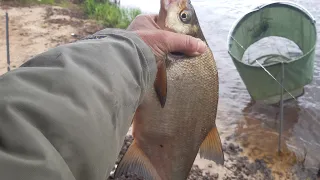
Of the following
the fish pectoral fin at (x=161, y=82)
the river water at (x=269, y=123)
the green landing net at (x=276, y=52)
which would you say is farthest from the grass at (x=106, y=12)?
the fish pectoral fin at (x=161, y=82)

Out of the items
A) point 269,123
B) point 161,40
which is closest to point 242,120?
point 269,123

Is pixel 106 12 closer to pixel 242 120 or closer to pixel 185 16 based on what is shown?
pixel 242 120

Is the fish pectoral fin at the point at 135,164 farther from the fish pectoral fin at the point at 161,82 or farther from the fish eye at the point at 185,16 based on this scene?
the fish eye at the point at 185,16

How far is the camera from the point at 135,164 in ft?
7.89

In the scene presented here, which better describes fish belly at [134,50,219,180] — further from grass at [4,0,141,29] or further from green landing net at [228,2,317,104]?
A: grass at [4,0,141,29]

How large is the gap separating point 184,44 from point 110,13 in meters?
8.87

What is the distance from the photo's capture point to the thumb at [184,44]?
6.97ft

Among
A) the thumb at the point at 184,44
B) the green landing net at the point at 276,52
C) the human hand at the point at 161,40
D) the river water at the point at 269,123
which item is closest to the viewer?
the human hand at the point at 161,40

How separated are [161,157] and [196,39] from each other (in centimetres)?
76

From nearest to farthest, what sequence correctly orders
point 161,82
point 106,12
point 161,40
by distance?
point 161,40, point 161,82, point 106,12

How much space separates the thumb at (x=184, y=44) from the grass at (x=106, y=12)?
755 cm

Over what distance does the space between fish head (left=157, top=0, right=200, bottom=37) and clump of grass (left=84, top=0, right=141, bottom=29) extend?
7.36 metres

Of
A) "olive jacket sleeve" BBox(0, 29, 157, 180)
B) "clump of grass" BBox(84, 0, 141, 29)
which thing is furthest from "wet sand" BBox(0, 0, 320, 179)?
"olive jacket sleeve" BBox(0, 29, 157, 180)

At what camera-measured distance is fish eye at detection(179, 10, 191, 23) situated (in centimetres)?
244
